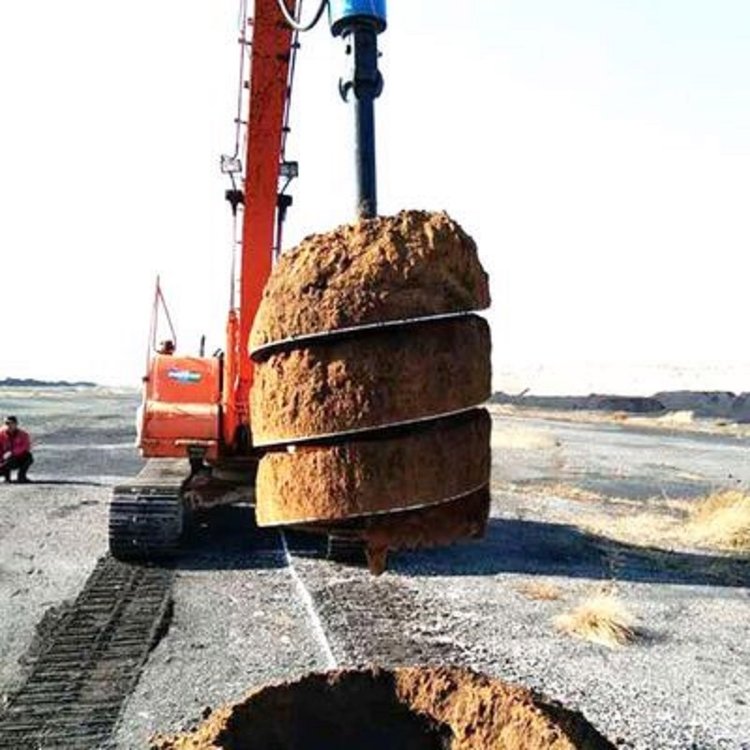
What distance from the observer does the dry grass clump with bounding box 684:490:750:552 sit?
12.2 metres

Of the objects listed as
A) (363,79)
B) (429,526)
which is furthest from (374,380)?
(363,79)

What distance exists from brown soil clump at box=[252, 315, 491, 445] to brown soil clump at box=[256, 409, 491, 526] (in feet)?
0.23

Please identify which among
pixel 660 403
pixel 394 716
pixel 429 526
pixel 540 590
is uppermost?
pixel 660 403

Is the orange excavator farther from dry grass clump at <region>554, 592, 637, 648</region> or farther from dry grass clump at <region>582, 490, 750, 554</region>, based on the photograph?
dry grass clump at <region>582, 490, 750, 554</region>

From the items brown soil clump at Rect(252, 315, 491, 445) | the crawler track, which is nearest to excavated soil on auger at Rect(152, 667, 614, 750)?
the crawler track

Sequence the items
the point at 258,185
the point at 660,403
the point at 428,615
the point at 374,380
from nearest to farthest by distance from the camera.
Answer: the point at 374,380
the point at 428,615
the point at 258,185
the point at 660,403

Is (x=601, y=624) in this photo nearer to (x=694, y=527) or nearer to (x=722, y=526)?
(x=722, y=526)

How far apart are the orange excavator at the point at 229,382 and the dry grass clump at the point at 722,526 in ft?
21.0

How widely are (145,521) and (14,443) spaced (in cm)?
771

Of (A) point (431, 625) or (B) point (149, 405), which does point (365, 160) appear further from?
(B) point (149, 405)

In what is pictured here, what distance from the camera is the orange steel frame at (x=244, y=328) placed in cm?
707

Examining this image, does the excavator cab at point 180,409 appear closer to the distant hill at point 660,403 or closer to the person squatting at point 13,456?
the person squatting at point 13,456

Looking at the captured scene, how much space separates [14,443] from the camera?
52.5ft

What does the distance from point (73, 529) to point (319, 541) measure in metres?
3.22
